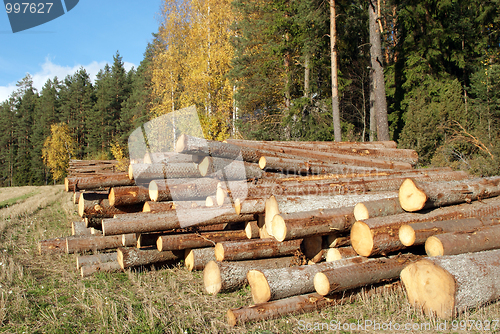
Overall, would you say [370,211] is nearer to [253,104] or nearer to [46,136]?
[253,104]

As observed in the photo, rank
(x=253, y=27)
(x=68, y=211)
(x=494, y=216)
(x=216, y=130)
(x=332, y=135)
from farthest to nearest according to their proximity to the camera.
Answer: (x=216, y=130)
(x=253, y=27)
(x=332, y=135)
(x=68, y=211)
(x=494, y=216)

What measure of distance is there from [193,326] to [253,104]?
15.7 m

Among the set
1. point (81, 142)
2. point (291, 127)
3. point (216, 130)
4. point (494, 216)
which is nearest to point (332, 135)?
point (291, 127)

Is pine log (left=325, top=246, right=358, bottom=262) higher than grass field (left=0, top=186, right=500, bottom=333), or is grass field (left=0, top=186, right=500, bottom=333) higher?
pine log (left=325, top=246, right=358, bottom=262)

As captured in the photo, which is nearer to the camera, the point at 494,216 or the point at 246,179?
the point at 494,216

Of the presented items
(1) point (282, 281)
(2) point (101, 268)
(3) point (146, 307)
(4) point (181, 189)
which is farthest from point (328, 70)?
(3) point (146, 307)

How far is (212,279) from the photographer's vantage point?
13.4ft

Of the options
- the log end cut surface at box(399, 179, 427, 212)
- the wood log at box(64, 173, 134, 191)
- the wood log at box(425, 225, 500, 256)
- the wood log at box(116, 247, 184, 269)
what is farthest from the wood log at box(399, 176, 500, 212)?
the wood log at box(64, 173, 134, 191)

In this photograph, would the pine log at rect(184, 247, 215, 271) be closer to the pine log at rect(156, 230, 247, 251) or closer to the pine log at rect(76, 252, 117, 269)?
the pine log at rect(156, 230, 247, 251)

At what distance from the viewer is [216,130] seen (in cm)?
1800

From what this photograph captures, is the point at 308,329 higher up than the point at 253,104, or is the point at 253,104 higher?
the point at 253,104

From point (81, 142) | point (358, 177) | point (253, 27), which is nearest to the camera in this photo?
point (358, 177)

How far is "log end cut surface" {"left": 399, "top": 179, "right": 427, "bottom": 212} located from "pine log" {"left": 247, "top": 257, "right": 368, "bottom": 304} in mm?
825

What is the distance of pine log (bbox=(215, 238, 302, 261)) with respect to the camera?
13.8 feet
